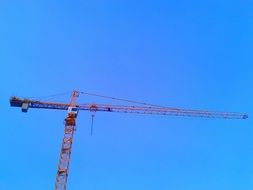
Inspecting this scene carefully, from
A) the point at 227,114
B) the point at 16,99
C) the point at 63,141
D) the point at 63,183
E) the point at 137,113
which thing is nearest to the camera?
the point at 63,183

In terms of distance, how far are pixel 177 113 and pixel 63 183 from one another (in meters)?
24.7

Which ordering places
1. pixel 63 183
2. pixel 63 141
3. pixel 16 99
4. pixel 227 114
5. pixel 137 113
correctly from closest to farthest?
pixel 63 183
pixel 63 141
pixel 16 99
pixel 137 113
pixel 227 114

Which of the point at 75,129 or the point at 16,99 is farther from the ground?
the point at 16,99

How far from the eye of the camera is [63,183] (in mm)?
Result: 49812

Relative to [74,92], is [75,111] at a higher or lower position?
lower

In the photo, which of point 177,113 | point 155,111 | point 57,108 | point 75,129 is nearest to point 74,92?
point 57,108

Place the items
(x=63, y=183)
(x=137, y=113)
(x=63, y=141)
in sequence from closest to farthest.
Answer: (x=63, y=183) → (x=63, y=141) → (x=137, y=113)

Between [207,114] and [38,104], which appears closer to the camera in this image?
[38,104]

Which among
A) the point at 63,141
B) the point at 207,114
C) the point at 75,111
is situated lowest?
the point at 63,141

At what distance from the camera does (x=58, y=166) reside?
51344mm

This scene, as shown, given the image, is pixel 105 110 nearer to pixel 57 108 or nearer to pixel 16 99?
pixel 57 108

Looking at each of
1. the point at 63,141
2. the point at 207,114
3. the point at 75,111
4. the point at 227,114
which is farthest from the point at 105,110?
the point at 227,114

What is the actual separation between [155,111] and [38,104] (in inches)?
791

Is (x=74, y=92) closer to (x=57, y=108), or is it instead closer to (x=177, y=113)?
(x=57, y=108)
